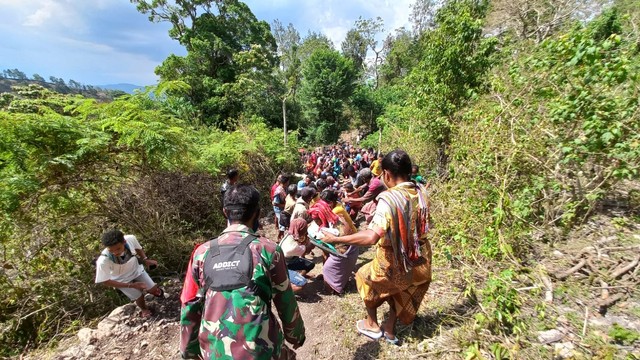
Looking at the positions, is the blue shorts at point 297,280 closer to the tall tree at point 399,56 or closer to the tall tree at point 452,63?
the tall tree at point 452,63

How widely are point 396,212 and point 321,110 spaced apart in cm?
2203

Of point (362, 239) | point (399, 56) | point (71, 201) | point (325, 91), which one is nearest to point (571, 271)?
point (362, 239)

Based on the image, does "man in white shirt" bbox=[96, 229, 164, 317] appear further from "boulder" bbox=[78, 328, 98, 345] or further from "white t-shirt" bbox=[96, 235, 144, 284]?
"boulder" bbox=[78, 328, 98, 345]

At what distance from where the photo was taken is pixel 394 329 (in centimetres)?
276

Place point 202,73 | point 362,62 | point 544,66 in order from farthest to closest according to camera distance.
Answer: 1. point 362,62
2. point 202,73
3. point 544,66

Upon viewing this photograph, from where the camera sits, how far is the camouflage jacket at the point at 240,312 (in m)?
1.56

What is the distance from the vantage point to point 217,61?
18.2 meters

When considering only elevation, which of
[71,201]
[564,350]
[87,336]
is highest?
[71,201]

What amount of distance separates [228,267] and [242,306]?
0.23 metres

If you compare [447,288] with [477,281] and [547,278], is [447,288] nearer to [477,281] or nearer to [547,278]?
[477,281]

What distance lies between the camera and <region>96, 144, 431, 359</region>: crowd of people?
1580 mm

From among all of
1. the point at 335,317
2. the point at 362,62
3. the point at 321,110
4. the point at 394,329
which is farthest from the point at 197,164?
the point at 362,62

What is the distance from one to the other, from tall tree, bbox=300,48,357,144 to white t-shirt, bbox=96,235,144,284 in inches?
804

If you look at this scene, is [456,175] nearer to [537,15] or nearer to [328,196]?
[328,196]
